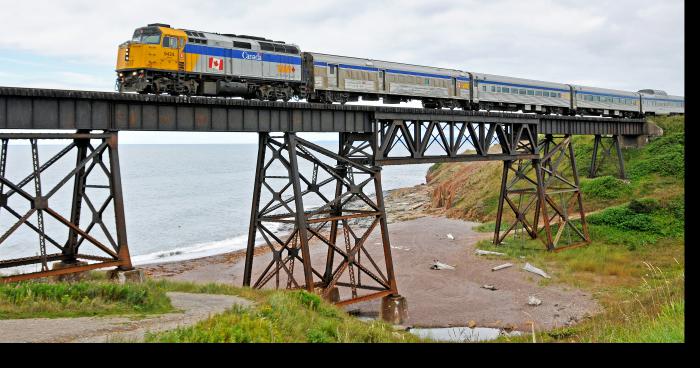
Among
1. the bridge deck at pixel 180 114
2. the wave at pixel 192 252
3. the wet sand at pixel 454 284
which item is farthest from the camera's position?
the wave at pixel 192 252

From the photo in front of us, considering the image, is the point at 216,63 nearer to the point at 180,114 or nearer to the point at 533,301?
the point at 180,114

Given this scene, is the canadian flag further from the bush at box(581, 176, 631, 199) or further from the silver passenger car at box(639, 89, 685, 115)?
the silver passenger car at box(639, 89, 685, 115)

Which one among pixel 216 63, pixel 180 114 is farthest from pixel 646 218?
pixel 180 114

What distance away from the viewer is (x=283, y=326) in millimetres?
13109

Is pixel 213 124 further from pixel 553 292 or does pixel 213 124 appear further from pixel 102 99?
pixel 553 292

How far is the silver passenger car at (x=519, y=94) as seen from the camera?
120 ft

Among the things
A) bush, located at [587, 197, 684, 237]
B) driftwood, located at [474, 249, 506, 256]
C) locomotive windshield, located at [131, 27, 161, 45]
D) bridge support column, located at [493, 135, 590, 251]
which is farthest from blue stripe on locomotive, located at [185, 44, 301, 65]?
bush, located at [587, 197, 684, 237]

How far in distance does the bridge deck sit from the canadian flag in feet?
9.90

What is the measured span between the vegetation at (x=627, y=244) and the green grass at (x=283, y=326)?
197 inches

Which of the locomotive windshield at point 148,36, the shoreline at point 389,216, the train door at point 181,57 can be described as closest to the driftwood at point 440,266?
the shoreline at point 389,216

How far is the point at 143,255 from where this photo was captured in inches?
1987

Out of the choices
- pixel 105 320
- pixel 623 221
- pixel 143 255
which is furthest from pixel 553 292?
pixel 143 255

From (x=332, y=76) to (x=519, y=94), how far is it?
16.3 m

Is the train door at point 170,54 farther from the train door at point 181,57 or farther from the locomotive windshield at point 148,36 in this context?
the locomotive windshield at point 148,36
